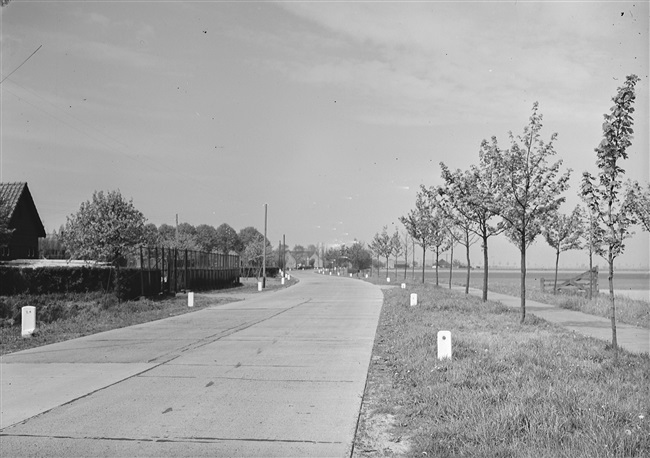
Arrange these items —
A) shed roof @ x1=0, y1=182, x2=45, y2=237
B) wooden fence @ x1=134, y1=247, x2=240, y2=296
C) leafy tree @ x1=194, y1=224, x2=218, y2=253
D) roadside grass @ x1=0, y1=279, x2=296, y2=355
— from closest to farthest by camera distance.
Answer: roadside grass @ x1=0, y1=279, x2=296, y2=355
wooden fence @ x1=134, y1=247, x2=240, y2=296
shed roof @ x1=0, y1=182, x2=45, y2=237
leafy tree @ x1=194, y1=224, x2=218, y2=253

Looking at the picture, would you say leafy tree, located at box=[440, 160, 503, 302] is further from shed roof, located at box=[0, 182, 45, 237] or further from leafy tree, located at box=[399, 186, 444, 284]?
shed roof, located at box=[0, 182, 45, 237]

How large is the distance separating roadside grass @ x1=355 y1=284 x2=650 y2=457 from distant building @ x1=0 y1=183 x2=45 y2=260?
30.6 m

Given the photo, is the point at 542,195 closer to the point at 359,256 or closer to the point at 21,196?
the point at 21,196

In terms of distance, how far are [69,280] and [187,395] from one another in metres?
17.9

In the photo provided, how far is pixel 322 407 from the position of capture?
7.62 metres

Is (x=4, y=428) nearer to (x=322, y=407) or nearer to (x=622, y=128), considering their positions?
(x=322, y=407)

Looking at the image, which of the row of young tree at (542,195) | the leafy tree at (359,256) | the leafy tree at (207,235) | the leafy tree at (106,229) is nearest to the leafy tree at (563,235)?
the row of young tree at (542,195)

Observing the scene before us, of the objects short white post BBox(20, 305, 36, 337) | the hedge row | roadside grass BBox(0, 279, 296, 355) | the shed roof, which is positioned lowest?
roadside grass BBox(0, 279, 296, 355)

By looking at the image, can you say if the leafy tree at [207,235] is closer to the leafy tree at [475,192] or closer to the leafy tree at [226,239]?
the leafy tree at [226,239]

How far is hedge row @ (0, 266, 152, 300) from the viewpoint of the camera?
2244 centimetres

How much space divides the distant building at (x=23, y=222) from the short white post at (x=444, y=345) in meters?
31.5

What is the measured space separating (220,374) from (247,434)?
3.52m

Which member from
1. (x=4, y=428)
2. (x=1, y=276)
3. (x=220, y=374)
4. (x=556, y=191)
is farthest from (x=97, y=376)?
(x=1, y=276)

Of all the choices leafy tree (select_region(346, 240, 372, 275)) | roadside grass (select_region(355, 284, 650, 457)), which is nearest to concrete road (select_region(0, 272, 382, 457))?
roadside grass (select_region(355, 284, 650, 457))
